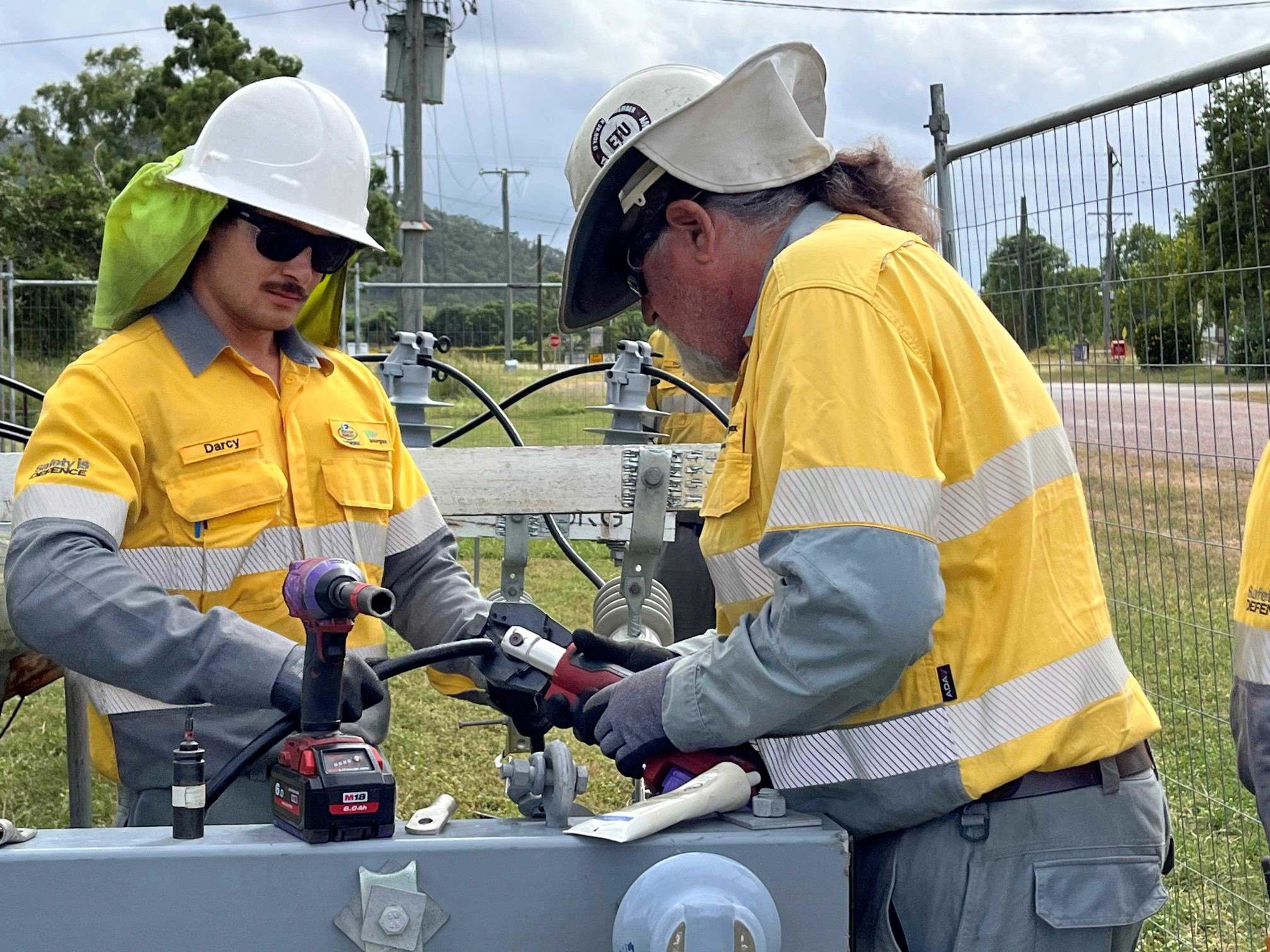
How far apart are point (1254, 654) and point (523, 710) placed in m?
1.18

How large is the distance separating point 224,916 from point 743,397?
87 centimetres

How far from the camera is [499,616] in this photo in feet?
6.86

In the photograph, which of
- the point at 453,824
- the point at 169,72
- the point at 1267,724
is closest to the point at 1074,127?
the point at 1267,724

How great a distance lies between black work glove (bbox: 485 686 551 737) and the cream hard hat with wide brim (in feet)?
2.17

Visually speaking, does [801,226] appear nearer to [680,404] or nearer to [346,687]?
[346,687]

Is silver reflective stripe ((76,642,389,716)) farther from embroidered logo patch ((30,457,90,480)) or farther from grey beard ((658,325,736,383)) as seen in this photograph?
grey beard ((658,325,736,383))

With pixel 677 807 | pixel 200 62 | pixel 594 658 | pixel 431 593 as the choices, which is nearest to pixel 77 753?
pixel 431 593

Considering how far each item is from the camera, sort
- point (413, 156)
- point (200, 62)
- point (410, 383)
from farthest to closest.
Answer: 1. point (200, 62)
2. point (413, 156)
3. point (410, 383)

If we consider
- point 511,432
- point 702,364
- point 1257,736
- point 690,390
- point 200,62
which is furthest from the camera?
point 200,62

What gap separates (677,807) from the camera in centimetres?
147

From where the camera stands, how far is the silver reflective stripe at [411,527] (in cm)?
272

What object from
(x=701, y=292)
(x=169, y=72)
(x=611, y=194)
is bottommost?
(x=701, y=292)

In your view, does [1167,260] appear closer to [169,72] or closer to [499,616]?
[499,616]

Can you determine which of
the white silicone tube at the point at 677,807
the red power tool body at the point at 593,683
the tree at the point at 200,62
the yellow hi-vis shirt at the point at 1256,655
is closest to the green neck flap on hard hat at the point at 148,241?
the red power tool body at the point at 593,683
